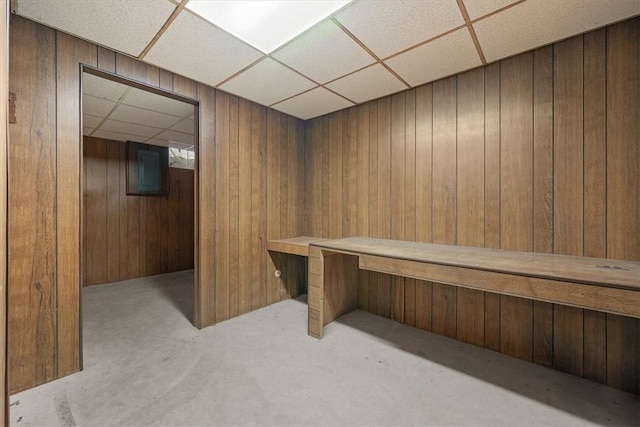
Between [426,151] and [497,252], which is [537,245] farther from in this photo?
[426,151]

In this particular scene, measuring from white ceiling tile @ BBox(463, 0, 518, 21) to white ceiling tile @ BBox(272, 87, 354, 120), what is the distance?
1.36m

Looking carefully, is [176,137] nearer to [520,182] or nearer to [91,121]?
[91,121]

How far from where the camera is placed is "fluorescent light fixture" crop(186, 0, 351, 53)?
1561 mm

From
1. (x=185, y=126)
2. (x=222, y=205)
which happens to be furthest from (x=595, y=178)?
(x=185, y=126)

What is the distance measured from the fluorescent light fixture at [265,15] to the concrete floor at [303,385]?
2.30 m

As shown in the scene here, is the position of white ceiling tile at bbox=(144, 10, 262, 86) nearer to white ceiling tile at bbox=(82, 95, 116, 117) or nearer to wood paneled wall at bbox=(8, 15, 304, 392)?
wood paneled wall at bbox=(8, 15, 304, 392)

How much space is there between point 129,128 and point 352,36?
3381 millimetres

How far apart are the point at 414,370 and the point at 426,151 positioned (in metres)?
1.84

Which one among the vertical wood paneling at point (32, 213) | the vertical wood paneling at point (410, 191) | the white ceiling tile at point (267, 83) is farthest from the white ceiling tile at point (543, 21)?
the vertical wood paneling at point (32, 213)

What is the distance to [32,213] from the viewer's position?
176cm

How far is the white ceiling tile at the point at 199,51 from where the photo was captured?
69.2 inches

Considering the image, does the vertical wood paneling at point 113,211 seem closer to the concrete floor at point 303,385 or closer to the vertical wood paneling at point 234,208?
the concrete floor at point 303,385

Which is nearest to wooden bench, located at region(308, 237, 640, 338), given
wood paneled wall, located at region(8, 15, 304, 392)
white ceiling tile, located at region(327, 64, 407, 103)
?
wood paneled wall, located at region(8, 15, 304, 392)

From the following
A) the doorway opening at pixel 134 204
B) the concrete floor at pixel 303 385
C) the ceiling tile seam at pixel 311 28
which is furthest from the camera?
the doorway opening at pixel 134 204
